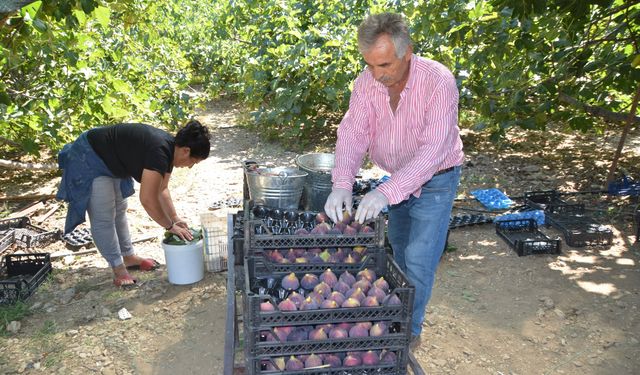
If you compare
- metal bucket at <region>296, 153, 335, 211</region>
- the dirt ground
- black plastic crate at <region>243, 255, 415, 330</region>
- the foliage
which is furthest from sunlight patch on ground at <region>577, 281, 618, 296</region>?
the foliage

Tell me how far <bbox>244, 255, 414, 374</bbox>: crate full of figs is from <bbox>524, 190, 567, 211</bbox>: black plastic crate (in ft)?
13.0

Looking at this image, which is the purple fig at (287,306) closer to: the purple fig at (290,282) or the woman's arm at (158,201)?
the purple fig at (290,282)

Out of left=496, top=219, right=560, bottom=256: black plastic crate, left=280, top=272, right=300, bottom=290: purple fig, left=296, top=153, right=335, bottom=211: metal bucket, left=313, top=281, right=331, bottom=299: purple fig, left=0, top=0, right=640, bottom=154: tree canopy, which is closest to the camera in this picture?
left=313, top=281, right=331, bottom=299: purple fig

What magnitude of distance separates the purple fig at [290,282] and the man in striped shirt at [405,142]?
347mm

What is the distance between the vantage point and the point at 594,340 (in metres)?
3.27

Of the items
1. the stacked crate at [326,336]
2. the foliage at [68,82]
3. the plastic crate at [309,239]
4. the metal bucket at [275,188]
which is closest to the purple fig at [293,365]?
the stacked crate at [326,336]

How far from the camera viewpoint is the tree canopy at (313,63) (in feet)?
13.7

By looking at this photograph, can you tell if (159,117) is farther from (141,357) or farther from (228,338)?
(228,338)

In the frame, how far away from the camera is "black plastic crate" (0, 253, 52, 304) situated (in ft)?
12.1

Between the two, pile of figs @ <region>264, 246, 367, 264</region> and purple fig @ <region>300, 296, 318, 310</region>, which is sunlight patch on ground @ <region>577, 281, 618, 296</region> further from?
purple fig @ <region>300, 296, 318, 310</region>

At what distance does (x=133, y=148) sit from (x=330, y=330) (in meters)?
2.25

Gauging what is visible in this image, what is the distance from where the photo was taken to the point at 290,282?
2.03 m

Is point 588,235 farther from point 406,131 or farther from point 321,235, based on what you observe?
point 321,235

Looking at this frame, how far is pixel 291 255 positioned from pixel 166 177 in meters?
1.83
